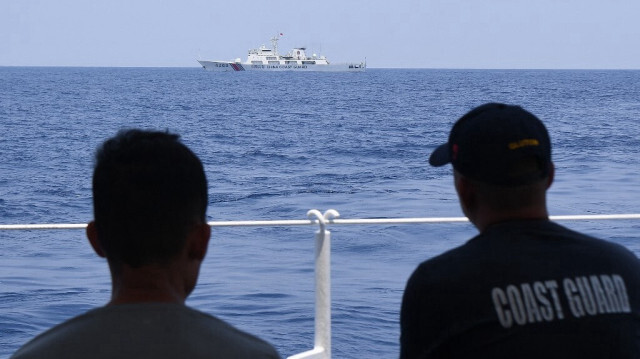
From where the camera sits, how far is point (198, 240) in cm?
137

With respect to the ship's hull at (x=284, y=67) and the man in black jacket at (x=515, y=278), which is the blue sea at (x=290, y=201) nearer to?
the man in black jacket at (x=515, y=278)

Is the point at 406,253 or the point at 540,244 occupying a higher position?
the point at 540,244

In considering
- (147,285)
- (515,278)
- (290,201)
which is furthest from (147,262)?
(290,201)

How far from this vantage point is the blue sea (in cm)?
858

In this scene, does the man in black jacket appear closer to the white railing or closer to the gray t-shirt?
the gray t-shirt

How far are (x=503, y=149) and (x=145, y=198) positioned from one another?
0.66 metres

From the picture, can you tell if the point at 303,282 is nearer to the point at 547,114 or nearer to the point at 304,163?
the point at 304,163

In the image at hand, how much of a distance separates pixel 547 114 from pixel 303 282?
3883 cm

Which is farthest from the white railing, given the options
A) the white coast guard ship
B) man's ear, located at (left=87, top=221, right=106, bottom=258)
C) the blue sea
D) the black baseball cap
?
the white coast guard ship

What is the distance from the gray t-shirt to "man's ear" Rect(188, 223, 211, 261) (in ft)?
0.30

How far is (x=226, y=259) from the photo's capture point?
11.3 metres

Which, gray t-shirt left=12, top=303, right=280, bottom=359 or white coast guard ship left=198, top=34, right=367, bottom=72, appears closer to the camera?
gray t-shirt left=12, top=303, right=280, bottom=359

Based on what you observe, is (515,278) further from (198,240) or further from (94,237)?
(94,237)

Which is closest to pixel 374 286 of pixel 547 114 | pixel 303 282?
pixel 303 282
